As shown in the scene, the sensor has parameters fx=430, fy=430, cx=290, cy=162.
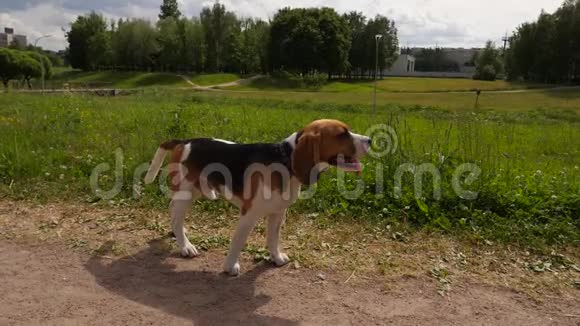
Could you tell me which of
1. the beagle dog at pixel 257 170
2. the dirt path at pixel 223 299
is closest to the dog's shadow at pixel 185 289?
the dirt path at pixel 223 299

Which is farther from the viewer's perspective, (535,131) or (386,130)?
(535,131)

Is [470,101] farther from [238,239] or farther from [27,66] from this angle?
[27,66]

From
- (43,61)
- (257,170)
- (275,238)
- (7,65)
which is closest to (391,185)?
(275,238)

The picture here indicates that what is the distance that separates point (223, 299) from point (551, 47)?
64.2m

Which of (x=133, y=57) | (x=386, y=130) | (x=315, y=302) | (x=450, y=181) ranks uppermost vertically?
(x=133, y=57)

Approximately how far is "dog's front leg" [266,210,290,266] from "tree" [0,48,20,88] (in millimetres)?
64375

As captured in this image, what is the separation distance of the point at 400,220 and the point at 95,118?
9.45 metres

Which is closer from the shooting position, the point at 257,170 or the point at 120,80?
the point at 257,170

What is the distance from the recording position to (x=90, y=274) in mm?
4070

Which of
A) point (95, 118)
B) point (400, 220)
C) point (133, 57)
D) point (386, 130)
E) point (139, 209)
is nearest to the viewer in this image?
point (400, 220)

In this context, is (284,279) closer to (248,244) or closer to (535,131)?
(248,244)

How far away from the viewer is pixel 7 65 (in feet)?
185

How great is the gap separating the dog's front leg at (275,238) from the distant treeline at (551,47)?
6265cm

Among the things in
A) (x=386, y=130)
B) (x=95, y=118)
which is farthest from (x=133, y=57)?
(x=386, y=130)
